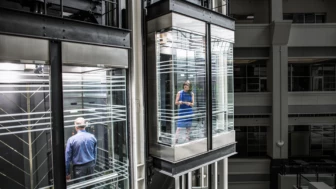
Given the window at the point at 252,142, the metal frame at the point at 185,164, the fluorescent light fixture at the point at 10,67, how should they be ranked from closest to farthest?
the fluorescent light fixture at the point at 10,67 < the metal frame at the point at 185,164 < the window at the point at 252,142

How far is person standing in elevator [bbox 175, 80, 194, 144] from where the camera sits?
554 centimetres

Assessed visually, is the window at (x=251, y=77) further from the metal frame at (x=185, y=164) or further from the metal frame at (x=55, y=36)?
the metal frame at (x=55, y=36)

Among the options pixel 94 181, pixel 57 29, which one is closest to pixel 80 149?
pixel 94 181

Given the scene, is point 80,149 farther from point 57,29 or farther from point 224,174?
point 224,174

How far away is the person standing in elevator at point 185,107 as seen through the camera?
5539 mm

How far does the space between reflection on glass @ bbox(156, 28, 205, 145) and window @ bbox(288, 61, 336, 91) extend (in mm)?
12851

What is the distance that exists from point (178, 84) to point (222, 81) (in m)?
2.11

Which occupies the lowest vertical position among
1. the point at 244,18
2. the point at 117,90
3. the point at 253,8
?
the point at 117,90

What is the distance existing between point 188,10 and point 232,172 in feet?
37.9

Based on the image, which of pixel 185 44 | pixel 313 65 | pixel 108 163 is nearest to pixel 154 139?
pixel 108 163

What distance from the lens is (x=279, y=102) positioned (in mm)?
13367

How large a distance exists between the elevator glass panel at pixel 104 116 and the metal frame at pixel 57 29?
724 millimetres

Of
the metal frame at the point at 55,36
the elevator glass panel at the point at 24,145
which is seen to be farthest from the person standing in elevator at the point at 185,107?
the elevator glass panel at the point at 24,145

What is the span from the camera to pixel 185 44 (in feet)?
18.5
